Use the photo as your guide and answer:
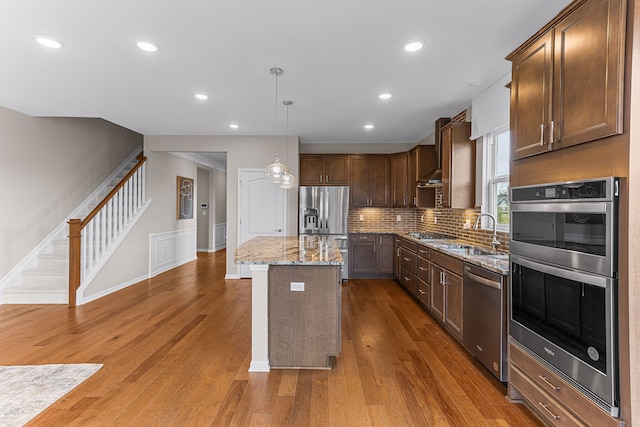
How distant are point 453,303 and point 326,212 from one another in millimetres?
3066

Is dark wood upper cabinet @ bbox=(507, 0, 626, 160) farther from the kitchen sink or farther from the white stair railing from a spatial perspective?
the white stair railing

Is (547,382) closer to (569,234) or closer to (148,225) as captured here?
(569,234)

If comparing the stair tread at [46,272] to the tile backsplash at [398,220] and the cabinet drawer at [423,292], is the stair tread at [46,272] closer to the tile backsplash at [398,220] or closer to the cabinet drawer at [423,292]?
the tile backsplash at [398,220]

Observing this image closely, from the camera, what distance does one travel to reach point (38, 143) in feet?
15.5

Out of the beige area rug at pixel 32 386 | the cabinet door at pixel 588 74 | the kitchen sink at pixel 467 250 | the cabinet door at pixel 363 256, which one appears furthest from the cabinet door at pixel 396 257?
the beige area rug at pixel 32 386

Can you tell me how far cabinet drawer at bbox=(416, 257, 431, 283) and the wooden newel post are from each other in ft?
15.1

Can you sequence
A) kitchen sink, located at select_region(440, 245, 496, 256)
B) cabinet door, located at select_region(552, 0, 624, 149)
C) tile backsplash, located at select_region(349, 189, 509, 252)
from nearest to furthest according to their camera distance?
cabinet door, located at select_region(552, 0, 624, 149) → kitchen sink, located at select_region(440, 245, 496, 256) → tile backsplash, located at select_region(349, 189, 509, 252)

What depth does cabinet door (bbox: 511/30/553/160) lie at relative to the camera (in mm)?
1855

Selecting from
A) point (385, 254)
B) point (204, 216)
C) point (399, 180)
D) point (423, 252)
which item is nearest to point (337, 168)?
point (399, 180)

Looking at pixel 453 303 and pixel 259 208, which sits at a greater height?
pixel 259 208

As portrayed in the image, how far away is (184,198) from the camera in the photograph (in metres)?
7.34

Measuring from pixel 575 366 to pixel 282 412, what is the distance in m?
1.70

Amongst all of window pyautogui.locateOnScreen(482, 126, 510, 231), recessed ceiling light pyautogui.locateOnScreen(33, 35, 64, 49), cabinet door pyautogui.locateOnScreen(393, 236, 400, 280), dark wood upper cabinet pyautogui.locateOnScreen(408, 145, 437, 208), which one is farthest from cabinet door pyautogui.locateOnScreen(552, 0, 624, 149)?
cabinet door pyautogui.locateOnScreen(393, 236, 400, 280)

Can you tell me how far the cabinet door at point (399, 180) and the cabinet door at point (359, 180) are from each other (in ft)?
1.63
